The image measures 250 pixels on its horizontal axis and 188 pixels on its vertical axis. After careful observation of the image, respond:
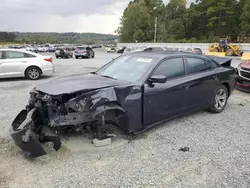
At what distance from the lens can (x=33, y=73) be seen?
10.7 metres

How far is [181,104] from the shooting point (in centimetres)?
480

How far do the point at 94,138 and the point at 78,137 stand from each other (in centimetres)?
34

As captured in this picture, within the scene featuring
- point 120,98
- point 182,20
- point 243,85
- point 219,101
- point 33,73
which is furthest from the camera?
point 182,20

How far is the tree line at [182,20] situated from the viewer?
187 ft

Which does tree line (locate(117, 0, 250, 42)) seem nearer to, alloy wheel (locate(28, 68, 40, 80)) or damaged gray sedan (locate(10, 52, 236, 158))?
alloy wheel (locate(28, 68, 40, 80))

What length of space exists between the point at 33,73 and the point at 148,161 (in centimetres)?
854

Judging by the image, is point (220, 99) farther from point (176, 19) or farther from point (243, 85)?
point (176, 19)

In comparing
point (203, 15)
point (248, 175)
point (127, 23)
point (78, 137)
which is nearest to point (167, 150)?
point (248, 175)

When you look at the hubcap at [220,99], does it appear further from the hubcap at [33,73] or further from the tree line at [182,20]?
the tree line at [182,20]

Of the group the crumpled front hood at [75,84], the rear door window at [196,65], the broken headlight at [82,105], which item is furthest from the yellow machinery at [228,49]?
the broken headlight at [82,105]

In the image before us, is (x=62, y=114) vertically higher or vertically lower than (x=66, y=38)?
lower

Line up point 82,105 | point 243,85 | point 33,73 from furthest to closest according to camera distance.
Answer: point 33,73, point 243,85, point 82,105

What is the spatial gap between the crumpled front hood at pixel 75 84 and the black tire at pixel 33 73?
687cm

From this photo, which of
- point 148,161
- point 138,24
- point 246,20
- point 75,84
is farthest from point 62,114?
point 138,24
